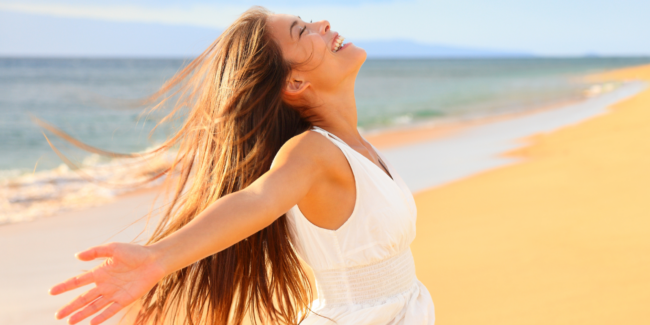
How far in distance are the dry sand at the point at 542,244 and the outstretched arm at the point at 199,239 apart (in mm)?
1829

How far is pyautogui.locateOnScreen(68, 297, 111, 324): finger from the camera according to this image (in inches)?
44.5

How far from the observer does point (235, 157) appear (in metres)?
1.84

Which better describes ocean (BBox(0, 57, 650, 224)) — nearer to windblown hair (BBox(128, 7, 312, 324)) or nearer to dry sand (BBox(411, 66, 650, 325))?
windblown hair (BBox(128, 7, 312, 324))

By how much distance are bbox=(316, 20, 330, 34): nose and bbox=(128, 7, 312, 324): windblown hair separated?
0.19 meters

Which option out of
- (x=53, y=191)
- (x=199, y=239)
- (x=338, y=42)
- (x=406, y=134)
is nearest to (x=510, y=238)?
(x=338, y=42)

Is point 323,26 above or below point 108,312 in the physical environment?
above

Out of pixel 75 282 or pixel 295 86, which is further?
pixel 295 86

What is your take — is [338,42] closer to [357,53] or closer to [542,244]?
[357,53]

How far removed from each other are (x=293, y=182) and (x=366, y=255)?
0.43 meters

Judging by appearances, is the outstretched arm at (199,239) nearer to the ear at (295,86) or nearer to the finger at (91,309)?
the finger at (91,309)

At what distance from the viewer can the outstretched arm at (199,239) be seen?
114cm

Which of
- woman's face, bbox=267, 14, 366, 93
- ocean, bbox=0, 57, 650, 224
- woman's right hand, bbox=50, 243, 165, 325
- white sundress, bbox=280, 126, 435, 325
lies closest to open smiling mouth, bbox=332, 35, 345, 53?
woman's face, bbox=267, 14, 366, 93

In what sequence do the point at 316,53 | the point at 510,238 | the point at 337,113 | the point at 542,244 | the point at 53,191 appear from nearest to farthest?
the point at 316,53 < the point at 337,113 < the point at 542,244 < the point at 510,238 < the point at 53,191

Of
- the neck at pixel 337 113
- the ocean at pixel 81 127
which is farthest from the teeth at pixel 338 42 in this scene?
the ocean at pixel 81 127
